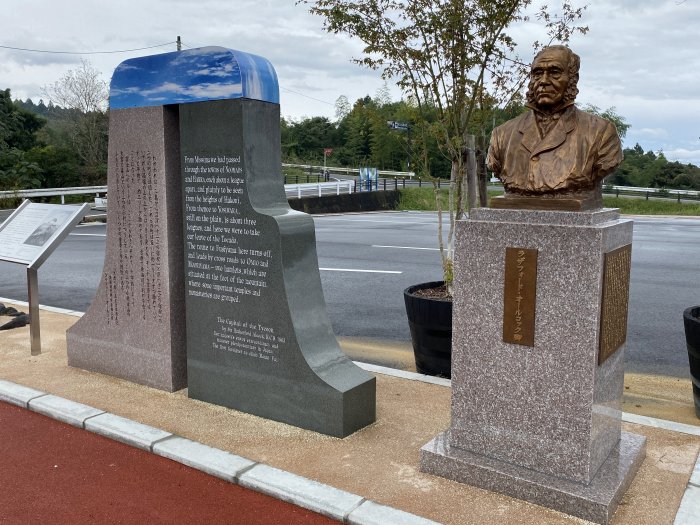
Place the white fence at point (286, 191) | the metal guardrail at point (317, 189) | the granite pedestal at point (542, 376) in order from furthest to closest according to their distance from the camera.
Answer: the metal guardrail at point (317, 189) < the white fence at point (286, 191) < the granite pedestal at point (542, 376)

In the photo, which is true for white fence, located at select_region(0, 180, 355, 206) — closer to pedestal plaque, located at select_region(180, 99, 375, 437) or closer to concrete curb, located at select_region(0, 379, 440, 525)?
pedestal plaque, located at select_region(180, 99, 375, 437)

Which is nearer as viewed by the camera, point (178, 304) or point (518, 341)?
point (518, 341)

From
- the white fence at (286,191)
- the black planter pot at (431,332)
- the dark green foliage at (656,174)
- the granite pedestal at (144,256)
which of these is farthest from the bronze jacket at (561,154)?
the dark green foliage at (656,174)

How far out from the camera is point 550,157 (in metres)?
3.77

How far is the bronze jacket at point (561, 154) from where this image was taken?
365 centimetres

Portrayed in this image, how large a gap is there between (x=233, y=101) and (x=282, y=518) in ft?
9.80

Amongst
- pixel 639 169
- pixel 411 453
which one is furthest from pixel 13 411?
pixel 639 169

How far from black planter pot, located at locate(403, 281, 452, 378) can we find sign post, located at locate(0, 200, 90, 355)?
131 inches

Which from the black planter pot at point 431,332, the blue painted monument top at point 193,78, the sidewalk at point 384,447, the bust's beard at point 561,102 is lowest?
the sidewalk at point 384,447

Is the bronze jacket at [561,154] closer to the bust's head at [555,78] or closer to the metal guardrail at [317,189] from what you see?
the bust's head at [555,78]

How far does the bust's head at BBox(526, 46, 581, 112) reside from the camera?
365 cm

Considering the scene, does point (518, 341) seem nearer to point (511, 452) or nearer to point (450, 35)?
point (511, 452)

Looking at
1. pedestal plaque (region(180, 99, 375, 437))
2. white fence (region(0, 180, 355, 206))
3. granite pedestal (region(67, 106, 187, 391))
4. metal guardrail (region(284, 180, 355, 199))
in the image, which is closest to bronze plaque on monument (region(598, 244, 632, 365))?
pedestal plaque (region(180, 99, 375, 437))

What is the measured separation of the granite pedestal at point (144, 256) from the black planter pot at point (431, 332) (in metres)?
2.10
